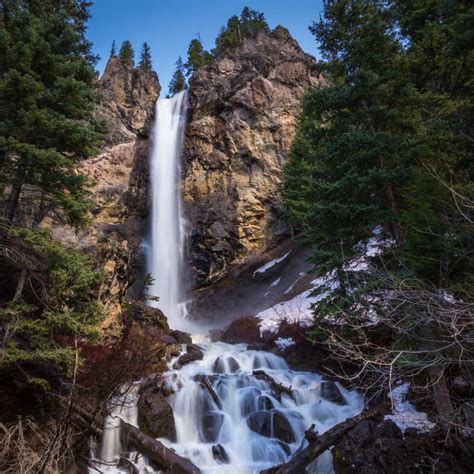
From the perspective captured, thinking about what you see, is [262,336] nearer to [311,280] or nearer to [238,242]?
[311,280]

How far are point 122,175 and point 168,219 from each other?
5261 mm

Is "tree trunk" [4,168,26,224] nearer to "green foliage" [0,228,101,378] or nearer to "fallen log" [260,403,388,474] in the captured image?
"green foliage" [0,228,101,378]

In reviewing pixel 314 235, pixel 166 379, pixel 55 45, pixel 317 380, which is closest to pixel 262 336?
pixel 317 380

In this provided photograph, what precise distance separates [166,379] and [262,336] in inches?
273

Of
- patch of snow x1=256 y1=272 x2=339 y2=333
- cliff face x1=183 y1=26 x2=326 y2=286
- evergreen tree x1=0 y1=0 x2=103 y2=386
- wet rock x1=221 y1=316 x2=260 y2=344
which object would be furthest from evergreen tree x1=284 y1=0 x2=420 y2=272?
cliff face x1=183 y1=26 x2=326 y2=286

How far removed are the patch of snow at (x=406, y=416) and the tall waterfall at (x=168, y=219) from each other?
16994mm

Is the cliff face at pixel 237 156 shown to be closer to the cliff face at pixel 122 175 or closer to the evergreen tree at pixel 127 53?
the cliff face at pixel 122 175

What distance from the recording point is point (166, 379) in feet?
38.1

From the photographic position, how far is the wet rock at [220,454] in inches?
368

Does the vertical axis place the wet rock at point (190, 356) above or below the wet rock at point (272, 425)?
above

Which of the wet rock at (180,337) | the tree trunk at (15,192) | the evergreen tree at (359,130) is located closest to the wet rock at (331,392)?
the evergreen tree at (359,130)

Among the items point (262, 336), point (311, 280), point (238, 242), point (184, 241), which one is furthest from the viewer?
point (184, 241)

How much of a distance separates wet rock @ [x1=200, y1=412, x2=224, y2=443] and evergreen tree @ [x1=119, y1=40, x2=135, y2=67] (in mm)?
41900

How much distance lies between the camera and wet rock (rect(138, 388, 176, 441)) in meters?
9.92
